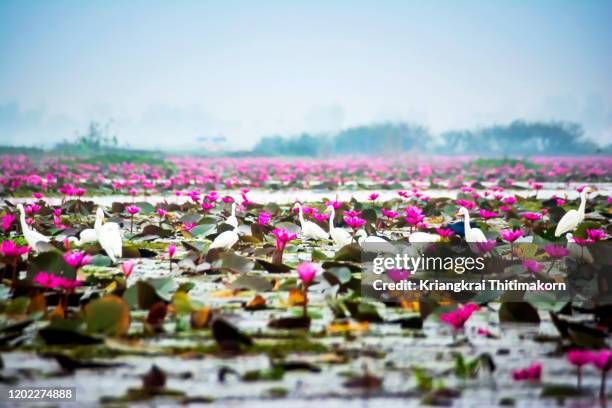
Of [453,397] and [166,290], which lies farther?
[166,290]

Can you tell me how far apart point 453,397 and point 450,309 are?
0.90 meters

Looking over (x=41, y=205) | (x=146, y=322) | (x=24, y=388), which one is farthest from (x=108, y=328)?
(x=41, y=205)

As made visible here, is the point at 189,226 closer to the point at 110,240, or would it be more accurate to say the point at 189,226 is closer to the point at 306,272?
the point at 110,240

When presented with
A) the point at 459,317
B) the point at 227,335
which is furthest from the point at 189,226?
the point at 459,317

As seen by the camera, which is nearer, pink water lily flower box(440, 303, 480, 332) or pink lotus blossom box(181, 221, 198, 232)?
pink water lily flower box(440, 303, 480, 332)

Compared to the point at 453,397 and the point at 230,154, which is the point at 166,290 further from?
the point at 230,154

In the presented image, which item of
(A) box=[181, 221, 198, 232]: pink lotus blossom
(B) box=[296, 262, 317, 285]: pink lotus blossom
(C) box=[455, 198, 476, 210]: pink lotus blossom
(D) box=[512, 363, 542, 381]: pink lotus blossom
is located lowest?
(D) box=[512, 363, 542, 381]: pink lotus blossom

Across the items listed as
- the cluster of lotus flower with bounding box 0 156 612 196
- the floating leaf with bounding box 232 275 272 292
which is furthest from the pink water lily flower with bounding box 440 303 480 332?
the cluster of lotus flower with bounding box 0 156 612 196

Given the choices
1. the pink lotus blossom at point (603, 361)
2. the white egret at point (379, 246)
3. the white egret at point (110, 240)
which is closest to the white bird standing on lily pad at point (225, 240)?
the white egret at point (110, 240)

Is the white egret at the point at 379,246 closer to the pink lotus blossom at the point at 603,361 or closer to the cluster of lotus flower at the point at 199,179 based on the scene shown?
the pink lotus blossom at the point at 603,361

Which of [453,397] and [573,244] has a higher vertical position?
[573,244]

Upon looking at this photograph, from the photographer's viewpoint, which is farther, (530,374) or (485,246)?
(485,246)

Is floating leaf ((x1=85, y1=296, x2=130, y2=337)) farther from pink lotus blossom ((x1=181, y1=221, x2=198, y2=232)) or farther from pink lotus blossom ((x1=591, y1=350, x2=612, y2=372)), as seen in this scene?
pink lotus blossom ((x1=181, y1=221, x2=198, y2=232))

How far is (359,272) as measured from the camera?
408cm
